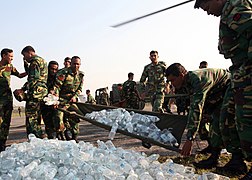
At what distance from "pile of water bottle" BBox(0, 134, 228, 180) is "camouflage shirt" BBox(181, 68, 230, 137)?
0.55 m

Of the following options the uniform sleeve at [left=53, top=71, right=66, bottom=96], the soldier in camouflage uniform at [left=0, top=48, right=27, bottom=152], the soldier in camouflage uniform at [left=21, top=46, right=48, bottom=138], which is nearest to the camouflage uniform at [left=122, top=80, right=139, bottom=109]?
the uniform sleeve at [left=53, top=71, right=66, bottom=96]

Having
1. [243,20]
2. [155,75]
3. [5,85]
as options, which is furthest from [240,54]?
[155,75]

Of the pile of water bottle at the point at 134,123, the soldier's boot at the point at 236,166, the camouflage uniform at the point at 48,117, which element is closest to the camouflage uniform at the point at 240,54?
the soldier's boot at the point at 236,166

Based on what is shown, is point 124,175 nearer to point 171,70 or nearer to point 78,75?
point 171,70

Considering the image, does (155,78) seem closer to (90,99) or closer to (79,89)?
(79,89)

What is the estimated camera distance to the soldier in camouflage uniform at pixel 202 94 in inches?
138

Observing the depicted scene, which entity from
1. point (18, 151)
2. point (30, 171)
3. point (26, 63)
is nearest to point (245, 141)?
point (30, 171)

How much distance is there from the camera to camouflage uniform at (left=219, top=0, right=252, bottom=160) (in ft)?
8.71

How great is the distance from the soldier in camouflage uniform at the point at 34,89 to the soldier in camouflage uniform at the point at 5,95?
0.29m

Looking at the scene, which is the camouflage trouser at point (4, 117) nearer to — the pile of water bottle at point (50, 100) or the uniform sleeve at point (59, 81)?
the pile of water bottle at point (50, 100)

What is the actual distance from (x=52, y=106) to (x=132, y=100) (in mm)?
5507

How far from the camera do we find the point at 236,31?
2744 millimetres

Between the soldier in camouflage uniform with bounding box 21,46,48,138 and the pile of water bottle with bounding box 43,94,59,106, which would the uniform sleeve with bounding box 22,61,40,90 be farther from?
the pile of water bottle with bounding box 43,94,59,106

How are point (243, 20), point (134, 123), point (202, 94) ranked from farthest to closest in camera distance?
point (134, 123) → point (202, 94) → point (243, 20)
